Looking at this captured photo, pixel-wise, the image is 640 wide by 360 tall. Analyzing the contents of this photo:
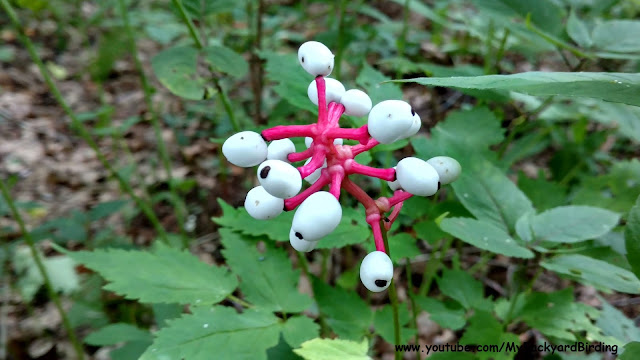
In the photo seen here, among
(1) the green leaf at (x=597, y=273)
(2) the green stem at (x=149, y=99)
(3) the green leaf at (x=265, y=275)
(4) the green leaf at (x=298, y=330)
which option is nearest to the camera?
(1) the green leaf at (x=597, y=273)

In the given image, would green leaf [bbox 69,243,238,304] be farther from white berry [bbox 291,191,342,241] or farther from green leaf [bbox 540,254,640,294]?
green leaf [bbox 540,254,640,294]

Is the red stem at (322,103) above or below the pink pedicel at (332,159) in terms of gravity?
above

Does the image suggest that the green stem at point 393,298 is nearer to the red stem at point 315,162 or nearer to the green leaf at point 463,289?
the red stem at point 315,162

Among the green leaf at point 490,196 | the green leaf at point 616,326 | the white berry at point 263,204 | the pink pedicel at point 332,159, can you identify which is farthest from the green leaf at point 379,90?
the green leaf at point 616,326

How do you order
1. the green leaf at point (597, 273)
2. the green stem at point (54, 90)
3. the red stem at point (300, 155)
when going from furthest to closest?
the green stem at point (54, 90) < the green leaf at point (597, 273) < the red stem at point (300, 155)

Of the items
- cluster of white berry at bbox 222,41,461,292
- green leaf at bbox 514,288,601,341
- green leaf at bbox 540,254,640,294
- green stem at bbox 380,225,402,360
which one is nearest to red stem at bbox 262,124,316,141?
cluster of white berry at bbox 222,41,461,292

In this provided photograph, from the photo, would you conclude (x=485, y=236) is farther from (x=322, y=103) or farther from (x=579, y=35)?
(x=579, y=35)

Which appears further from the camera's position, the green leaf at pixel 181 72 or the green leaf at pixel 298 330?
the green leaf at pixel 181 72
